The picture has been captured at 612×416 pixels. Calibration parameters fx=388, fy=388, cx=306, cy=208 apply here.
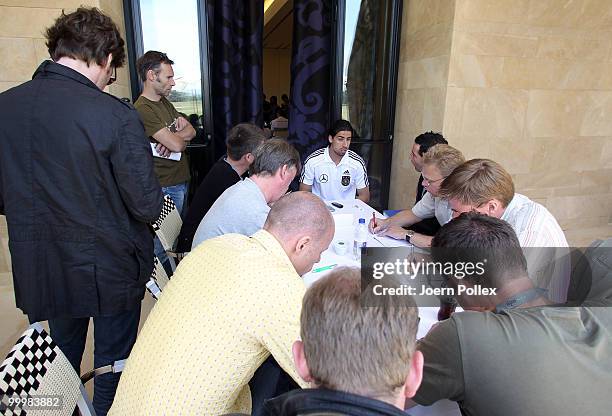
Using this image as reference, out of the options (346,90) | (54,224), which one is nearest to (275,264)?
(54,224)

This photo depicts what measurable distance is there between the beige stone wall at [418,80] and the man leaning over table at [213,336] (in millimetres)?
2780

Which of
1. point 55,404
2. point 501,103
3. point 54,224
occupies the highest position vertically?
point 501,103

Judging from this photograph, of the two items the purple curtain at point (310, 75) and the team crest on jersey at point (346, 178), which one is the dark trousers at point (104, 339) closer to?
the team crest on jersey at point (346, 178)

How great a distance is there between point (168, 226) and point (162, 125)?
0.74m

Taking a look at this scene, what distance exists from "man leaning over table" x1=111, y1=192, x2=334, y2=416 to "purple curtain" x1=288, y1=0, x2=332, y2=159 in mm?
2870

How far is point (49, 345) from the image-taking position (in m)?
1.03

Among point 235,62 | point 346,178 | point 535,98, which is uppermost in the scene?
point 235,62

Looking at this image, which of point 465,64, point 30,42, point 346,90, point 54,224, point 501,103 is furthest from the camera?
point 346,90

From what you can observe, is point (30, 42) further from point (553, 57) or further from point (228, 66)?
point (553, 57)

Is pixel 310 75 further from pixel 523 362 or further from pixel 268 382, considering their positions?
pixel 523 362

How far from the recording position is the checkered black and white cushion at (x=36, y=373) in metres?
0.89

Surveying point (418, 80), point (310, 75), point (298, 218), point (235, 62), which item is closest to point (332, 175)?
point (310, 75)

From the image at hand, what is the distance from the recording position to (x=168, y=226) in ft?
7.57

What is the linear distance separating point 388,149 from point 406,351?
11.5 feet
